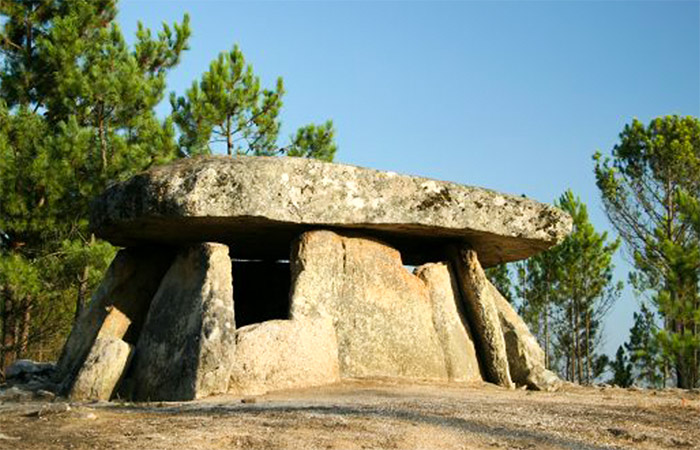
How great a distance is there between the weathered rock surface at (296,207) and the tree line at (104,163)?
17.0 ft

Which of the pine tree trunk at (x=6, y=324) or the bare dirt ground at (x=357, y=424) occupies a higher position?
the pine tree trunk at (x=6, y=324)

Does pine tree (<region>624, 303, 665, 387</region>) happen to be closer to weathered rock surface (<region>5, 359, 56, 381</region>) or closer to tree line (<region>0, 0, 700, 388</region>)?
tree line (<region>0, 0, 700, 388</region>)

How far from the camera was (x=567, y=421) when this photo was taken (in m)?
5.79

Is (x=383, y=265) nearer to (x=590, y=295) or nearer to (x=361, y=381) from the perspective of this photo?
(x=361, y=381)

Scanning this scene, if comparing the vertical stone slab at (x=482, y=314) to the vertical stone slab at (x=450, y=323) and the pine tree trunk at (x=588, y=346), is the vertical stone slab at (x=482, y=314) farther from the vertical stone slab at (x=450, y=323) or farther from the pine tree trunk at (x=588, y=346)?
the pine tree trunk at (x=588, y=346)

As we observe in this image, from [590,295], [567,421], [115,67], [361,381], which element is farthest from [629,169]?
[567,421]

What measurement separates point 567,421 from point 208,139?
48.2 feet

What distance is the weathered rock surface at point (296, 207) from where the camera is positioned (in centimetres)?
866

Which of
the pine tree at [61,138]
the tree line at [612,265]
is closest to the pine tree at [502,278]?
the tree line at [612,265]

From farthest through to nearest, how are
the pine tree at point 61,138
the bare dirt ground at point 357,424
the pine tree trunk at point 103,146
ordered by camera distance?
the pine tree trunk at point 103,146 → the pine tree at point 61,138 → the bare dirt ground at point 357,424

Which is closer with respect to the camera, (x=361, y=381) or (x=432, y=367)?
(x=361, y=381)

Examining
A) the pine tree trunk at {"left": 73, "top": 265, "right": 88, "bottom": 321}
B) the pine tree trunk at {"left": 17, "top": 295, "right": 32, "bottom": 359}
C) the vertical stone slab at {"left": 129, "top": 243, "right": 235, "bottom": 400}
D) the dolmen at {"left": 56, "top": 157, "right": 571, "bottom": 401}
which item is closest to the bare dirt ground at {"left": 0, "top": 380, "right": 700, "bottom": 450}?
the vertical stone slab at {"left": 129, "top": 243, "right": 235, "bottom": 400}

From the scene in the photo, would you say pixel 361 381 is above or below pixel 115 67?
below

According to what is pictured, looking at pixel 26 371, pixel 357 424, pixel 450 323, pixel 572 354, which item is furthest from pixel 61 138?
pixel 572 354
